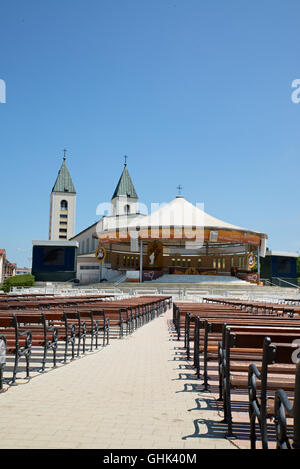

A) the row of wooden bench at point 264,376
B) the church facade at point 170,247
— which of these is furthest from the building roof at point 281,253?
the row of wooden bench at point 264,376

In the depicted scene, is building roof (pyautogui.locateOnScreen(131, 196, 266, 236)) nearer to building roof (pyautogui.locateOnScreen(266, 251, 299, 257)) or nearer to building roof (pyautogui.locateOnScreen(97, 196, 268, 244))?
building roof (pyautogui.locateOnScreen(97, 196, 268, 244))

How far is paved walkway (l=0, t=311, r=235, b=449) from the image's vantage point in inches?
142

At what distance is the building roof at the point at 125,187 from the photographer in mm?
102275

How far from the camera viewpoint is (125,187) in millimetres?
103438

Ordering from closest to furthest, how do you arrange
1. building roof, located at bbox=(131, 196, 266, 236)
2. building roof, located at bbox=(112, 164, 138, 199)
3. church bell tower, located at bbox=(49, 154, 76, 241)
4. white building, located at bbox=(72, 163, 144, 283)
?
building roof, located at bbox=(131, 196, 266, 236), white building, located at bbox=(72, 163, 144, 283), building roof, located at bbox=(112, 164, 138, 199), church bell tower, located at bbox=(49, 154, 76, 241)

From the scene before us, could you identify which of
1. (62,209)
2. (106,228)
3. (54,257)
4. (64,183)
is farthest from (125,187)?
(54,257)

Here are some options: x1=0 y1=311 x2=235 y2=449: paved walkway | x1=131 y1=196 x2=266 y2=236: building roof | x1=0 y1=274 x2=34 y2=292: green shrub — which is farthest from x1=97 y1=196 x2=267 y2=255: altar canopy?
x1=0 y1=311 x2=235 y2=449: paved walkway

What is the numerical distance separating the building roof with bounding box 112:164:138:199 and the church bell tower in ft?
39.3

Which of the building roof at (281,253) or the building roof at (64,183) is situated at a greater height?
the building roof at (64,183)

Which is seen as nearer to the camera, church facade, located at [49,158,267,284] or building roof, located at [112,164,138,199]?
church facade, located at [49,158,267,284]

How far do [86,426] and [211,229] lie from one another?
42.5 meters

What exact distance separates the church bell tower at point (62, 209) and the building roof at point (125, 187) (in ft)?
39.3

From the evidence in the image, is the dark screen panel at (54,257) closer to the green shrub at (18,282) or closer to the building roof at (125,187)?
the green shrub at (18,282)

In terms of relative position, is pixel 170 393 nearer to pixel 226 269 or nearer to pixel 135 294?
pixel 135 294
